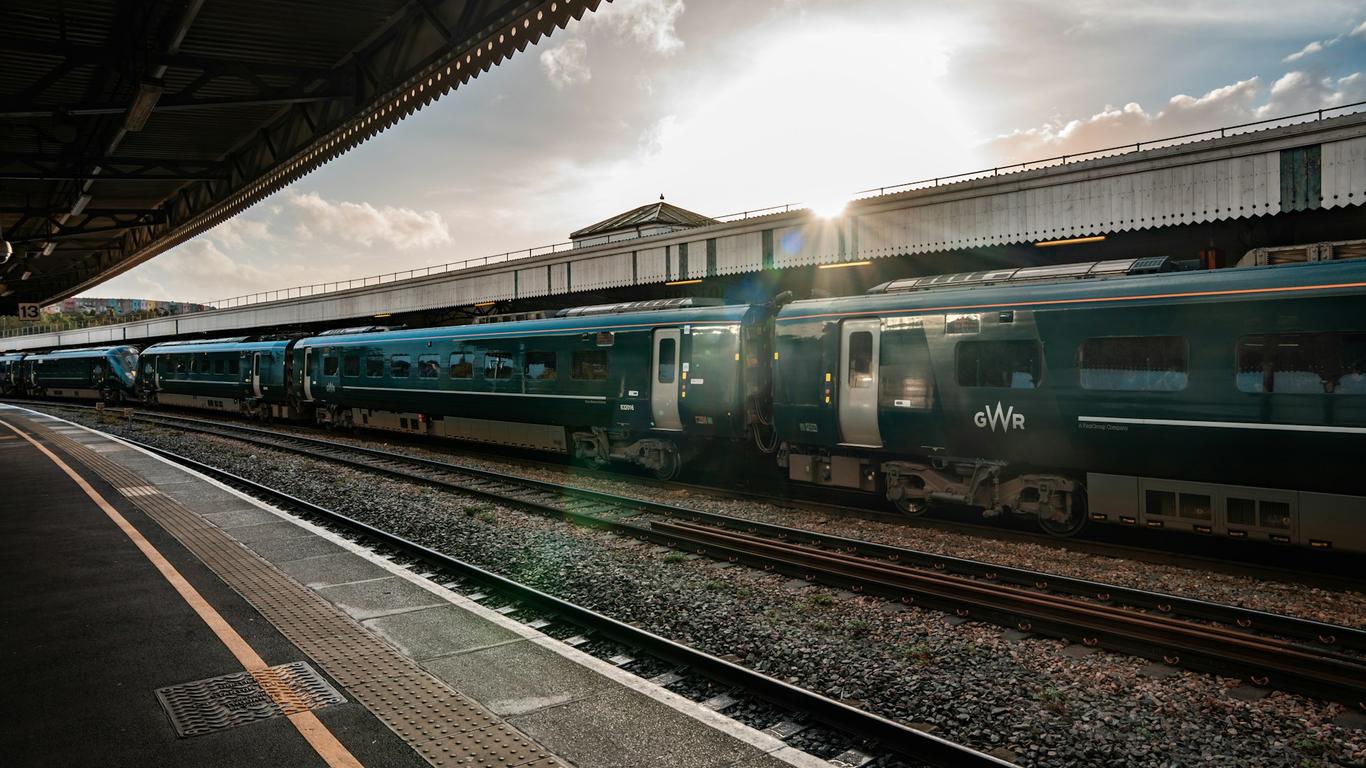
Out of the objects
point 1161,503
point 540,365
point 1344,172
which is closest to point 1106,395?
point 1161,503

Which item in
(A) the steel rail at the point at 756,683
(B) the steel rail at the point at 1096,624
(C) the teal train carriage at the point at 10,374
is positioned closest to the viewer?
(A) the steel rail at the point at 756,683

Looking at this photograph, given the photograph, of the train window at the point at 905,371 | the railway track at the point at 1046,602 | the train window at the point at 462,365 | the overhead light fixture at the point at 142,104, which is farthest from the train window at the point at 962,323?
the train window at the point at 462,365

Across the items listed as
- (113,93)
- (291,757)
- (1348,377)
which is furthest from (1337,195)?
(113,93)

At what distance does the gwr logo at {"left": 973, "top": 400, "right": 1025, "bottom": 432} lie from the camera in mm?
10641

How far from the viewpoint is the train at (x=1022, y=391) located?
8656mm

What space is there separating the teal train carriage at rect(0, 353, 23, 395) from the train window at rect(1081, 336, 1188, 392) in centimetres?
7080

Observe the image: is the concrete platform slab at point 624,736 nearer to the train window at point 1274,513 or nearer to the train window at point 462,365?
the train window at point 1274,513

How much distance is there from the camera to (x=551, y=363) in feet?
58.2

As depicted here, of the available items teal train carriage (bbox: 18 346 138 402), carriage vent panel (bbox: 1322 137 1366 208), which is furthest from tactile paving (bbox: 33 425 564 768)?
teal train carriage (bbox: 18 346 138 402)

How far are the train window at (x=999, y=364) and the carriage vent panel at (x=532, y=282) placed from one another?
69.1 feet

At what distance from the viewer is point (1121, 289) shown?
988 cm

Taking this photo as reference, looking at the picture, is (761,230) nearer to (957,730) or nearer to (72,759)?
(957,730)

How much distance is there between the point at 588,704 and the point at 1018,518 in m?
9.35

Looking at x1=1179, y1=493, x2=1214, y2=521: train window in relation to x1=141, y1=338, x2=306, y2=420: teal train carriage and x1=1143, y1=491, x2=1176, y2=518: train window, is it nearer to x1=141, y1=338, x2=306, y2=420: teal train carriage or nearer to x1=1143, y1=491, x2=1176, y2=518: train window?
x1=1143, y1=491, x2=1176, y2=518: train window
